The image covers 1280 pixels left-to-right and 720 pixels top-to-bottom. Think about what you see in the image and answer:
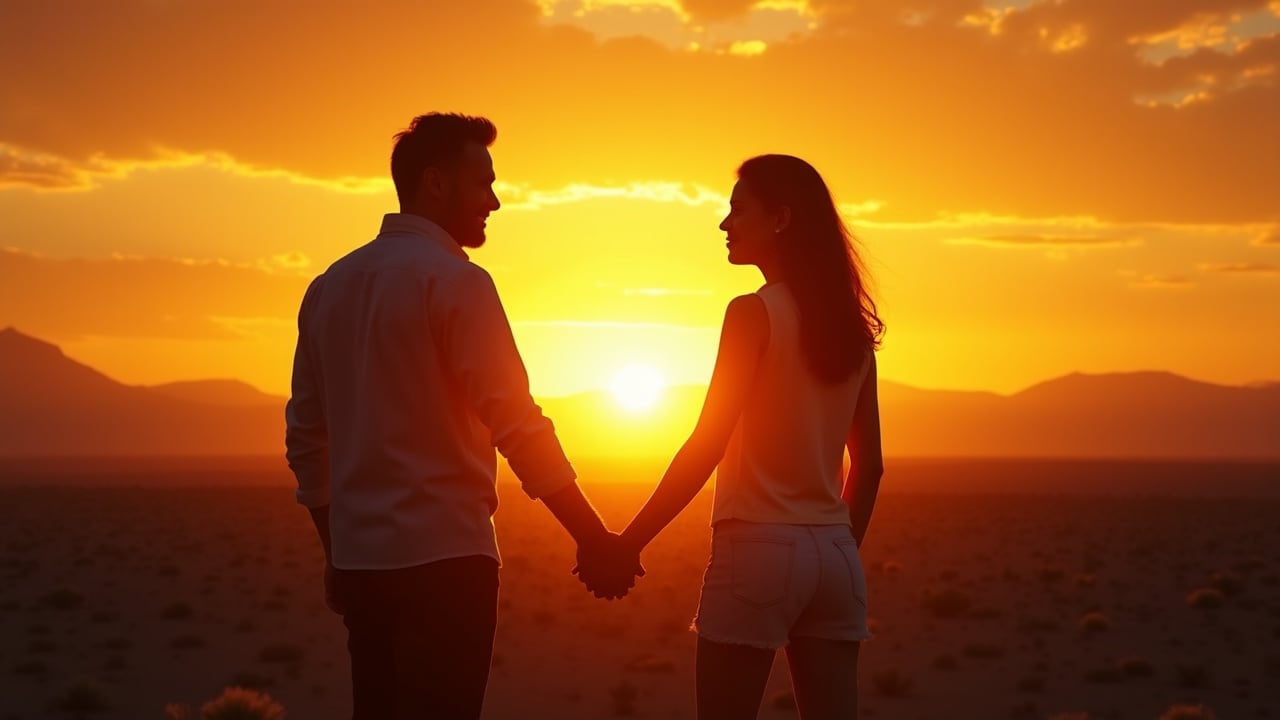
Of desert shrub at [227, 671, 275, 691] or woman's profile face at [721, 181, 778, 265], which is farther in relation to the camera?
desert shrub at [227, 671, 275, 691]

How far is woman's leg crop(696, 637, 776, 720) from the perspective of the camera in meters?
3.61

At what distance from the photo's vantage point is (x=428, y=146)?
12.5ft

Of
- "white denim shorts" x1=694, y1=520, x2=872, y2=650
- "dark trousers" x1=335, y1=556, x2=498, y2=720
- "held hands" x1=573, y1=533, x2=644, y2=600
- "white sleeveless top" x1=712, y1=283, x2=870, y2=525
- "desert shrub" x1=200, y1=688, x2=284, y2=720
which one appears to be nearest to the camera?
"dark trousers" x1=335, y1=556, x2=498, y2=720

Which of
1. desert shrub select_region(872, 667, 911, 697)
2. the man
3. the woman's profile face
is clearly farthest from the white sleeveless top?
desert shrub select_region(872, 667, 911, 697)

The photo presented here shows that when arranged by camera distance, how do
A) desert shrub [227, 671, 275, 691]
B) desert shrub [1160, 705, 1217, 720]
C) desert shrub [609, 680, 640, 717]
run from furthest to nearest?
desert shrub [227, 671, 275, 691], desert shrub [609, 680, 640, 717], desert shrub [1160, 705, 1217, 720]

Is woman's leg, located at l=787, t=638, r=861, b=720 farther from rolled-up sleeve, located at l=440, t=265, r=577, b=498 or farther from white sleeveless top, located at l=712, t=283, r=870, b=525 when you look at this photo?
rolled-up sleeve, located at l=440, t=265, r=577, b=498

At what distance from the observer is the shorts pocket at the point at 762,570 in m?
3.58

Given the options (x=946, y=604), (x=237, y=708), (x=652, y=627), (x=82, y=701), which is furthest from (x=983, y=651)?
(x=82, y=701)

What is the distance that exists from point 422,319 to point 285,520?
53870 mm

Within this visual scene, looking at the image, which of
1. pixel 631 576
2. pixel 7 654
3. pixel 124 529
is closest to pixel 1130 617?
pixel 7 654

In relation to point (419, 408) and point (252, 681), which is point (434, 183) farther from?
point (252, 681)

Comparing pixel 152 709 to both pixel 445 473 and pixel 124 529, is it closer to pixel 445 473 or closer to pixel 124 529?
pixel 445 473

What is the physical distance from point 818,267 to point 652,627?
20839 mm

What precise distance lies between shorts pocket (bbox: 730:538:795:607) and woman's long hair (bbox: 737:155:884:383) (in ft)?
1.84
